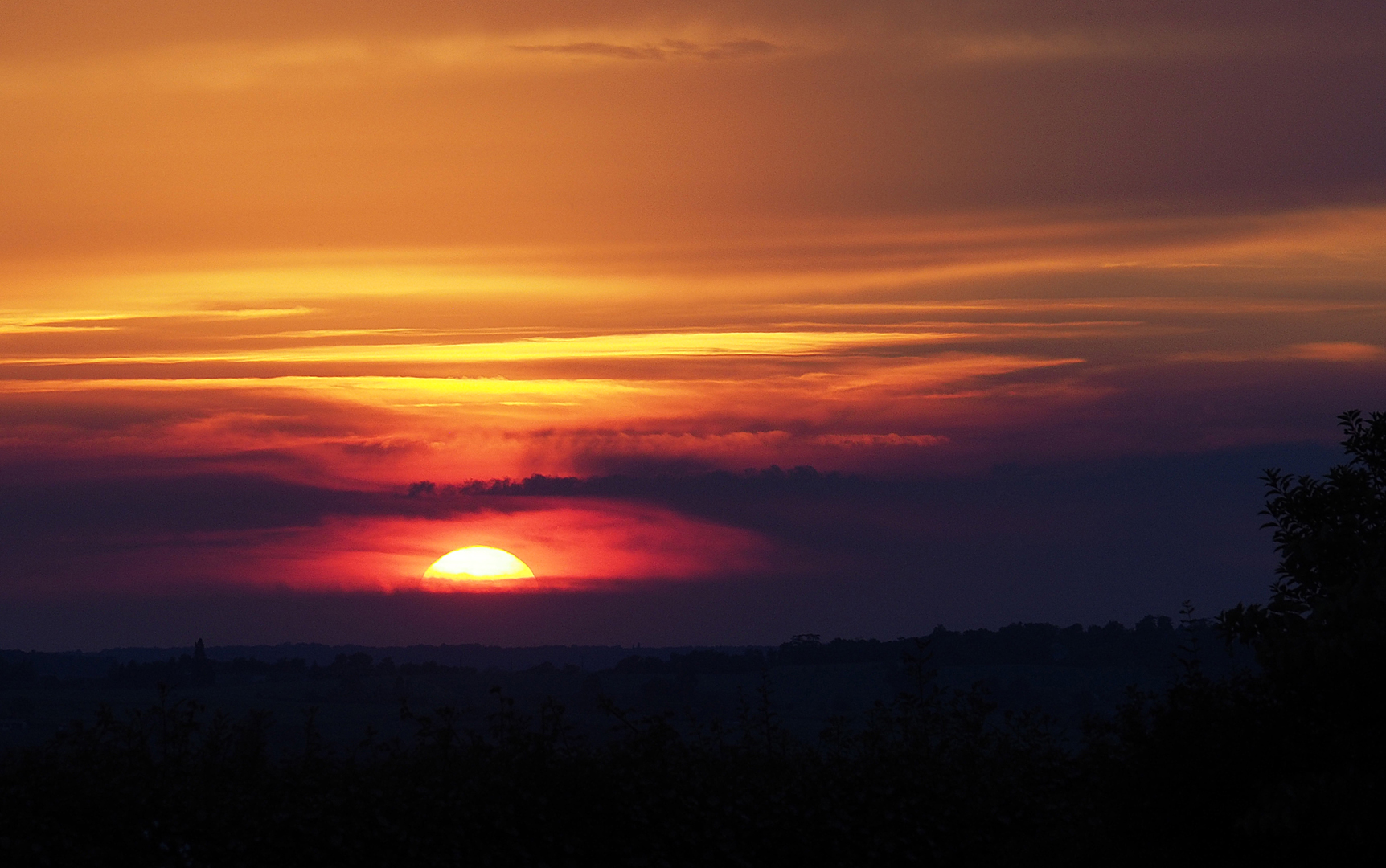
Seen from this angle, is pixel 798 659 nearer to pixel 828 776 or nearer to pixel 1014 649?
pixel 1014 649

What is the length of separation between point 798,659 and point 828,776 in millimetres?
85333

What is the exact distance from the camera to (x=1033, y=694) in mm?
69000

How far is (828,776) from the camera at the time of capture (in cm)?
1467

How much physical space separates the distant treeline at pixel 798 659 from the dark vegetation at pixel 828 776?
34.1 meters

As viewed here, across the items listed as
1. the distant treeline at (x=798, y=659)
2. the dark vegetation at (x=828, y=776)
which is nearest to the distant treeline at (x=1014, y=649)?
the distant treeline at (x=798, y=659)

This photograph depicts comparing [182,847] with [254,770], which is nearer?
[182,847]

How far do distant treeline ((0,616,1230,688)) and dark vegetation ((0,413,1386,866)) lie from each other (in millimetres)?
34089

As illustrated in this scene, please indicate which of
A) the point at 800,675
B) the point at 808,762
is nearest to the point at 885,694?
the point at 800,675

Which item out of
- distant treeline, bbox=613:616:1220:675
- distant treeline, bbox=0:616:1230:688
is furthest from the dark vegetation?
distant treeline, bbox=613:616:1220:675

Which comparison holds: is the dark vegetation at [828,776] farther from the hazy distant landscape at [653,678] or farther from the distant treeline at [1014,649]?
the distant treeline at [1014,649]

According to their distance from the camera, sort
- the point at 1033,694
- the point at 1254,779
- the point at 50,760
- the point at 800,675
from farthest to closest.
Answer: the point at 800,675 → the point at 1033,694 → the point at 50,760 → the point at 1254,779

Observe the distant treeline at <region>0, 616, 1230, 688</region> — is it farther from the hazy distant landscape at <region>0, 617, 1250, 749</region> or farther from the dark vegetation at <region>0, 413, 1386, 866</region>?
the dark vegetation at <region>0, 413, 1386, 866</region>

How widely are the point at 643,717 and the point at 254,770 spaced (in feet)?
13.7

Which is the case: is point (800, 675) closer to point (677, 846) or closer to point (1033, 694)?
point (1033, 694)
